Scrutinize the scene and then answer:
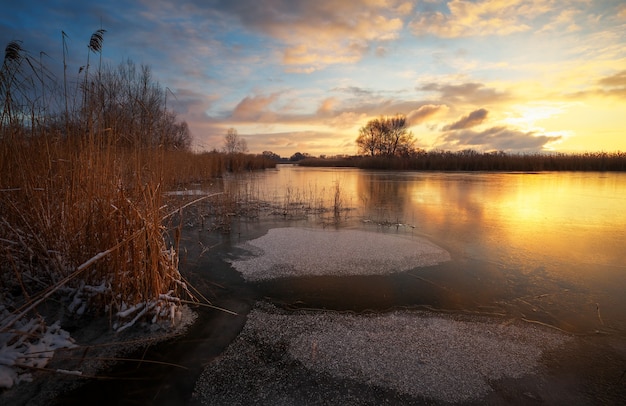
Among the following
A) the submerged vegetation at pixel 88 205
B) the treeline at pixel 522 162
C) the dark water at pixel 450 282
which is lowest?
the dark water at pixel 450 282

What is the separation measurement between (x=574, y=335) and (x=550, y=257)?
2.14m

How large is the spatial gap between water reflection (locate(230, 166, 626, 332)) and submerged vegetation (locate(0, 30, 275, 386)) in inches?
112

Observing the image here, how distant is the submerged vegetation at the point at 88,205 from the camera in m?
2.32

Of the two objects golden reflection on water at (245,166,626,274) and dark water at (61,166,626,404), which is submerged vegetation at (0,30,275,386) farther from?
golden reflection on water at (245,166,626,274)

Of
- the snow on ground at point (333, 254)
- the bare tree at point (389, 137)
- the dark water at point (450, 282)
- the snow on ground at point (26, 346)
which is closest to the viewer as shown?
the snow on ground at point (26, 346)

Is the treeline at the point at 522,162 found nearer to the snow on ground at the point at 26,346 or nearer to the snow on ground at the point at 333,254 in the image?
the snow on ground at the point at 333,254

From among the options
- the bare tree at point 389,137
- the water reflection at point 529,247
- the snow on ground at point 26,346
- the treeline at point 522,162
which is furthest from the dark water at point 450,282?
the bare tree at point 389,137

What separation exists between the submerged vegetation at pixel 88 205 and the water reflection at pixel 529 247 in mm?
2839

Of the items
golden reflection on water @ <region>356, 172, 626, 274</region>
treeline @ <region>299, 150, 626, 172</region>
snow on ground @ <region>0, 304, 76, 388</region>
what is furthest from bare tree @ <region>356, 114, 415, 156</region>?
snow on ground @ <region>0, 304, 76, 388</region>

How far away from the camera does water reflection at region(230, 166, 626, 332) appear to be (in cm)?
290

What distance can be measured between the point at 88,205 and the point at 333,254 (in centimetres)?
287

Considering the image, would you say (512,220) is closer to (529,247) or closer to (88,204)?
(529,247)

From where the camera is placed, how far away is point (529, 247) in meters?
4.59

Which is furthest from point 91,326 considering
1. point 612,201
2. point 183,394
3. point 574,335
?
point 612,201
